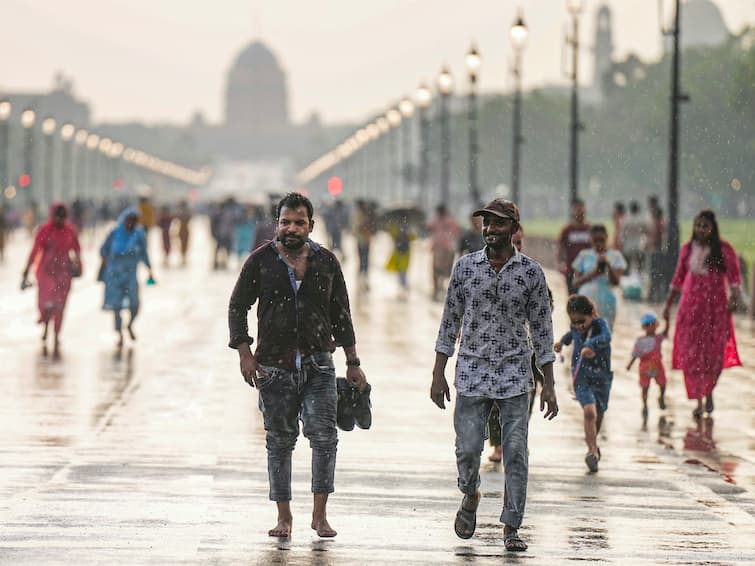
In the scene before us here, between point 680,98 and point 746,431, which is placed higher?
point 680,98

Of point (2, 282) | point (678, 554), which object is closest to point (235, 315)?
point (678, 554)

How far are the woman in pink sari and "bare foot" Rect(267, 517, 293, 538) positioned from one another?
12.0 m

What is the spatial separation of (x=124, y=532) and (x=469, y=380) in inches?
69.4

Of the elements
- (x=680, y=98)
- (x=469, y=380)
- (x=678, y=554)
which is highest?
(x=680, y=98)

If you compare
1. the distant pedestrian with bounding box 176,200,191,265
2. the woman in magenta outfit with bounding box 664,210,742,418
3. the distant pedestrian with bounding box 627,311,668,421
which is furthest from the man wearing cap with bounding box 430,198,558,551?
the distant pedestrian with bounding box 176,200,191,265

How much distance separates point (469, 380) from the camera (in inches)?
376

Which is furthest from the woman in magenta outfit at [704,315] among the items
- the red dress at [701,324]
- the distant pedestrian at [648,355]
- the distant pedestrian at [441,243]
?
the distant pedestrian at [441,243]

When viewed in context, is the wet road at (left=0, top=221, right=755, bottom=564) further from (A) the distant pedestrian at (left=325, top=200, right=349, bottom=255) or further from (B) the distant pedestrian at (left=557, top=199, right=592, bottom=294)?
(A) the distant pedestrian at (left=325, top=200, right=349, bottom=255)

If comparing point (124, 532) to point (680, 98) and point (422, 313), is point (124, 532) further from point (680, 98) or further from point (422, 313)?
point (680, 98)

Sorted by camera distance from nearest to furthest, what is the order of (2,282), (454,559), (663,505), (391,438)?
(454,559) < (663,505) < (391,438) < (2,282)

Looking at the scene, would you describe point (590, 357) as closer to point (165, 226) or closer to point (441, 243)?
point (441, 243)

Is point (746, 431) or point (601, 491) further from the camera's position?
point (746, 431)

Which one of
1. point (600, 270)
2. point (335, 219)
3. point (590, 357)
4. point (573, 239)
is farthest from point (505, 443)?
point (335, 219)

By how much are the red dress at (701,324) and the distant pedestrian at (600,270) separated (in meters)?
1.50
